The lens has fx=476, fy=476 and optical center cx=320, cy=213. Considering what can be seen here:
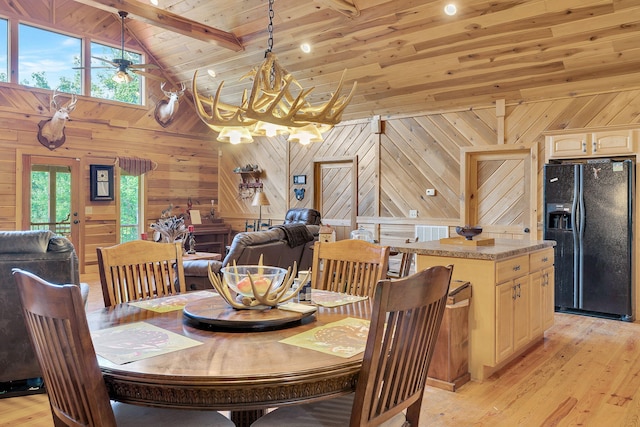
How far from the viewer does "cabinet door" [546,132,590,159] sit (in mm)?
5211

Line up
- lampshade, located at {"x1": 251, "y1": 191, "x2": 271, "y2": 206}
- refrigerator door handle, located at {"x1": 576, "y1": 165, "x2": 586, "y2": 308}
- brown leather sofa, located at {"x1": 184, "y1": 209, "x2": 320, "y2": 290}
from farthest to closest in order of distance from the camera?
lampshade, located at {"x1": 251, "y1": 191, "x2": 271, "y2": 206} → refrigerator door handle, located at {"x1": 576, "y1": 165, "x2": 586, "y2": 308} → brown leather sofa, located at {"x1": 184, "y1": 209, "x2": 320, "y2": 290}

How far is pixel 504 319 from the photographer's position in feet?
11.1

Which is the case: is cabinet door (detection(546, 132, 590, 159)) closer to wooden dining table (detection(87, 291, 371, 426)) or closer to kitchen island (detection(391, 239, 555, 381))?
kitchen island (detection(391, 239, 555, 381))

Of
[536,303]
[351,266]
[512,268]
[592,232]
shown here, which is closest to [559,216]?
[592,232]

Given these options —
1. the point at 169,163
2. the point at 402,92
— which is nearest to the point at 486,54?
the point at 402,92

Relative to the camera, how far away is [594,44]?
16.1 ft

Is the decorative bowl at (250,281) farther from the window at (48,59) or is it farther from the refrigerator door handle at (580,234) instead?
the window at (48,59)

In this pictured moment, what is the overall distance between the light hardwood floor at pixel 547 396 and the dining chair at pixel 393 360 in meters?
1.28

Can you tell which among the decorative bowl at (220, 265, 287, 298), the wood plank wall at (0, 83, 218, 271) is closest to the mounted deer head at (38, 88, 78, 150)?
the wood plank wall at (0, 83, 218, 271)

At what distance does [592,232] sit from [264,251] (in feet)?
11.4

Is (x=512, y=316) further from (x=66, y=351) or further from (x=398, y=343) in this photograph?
(x=66, y=351)

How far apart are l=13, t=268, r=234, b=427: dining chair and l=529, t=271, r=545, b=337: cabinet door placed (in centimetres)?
340

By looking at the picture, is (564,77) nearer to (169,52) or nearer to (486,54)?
(486,54)

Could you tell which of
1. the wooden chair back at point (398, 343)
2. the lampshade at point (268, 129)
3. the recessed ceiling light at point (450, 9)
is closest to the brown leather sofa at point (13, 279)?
the lampshade at point (268, 129)
